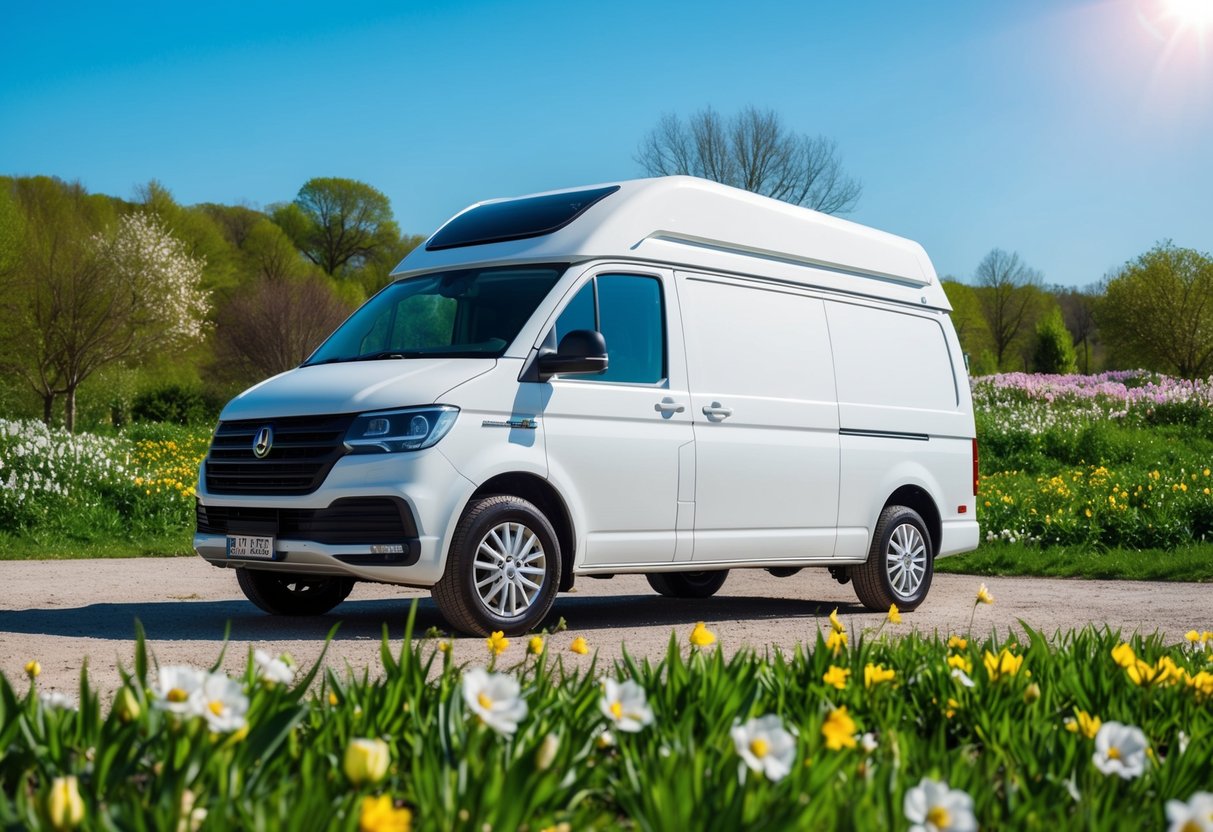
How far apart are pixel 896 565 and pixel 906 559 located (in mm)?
132

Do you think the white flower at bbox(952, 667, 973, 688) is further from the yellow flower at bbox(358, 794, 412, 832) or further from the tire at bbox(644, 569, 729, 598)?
the tire at bbox(644, 569, 729, 598)

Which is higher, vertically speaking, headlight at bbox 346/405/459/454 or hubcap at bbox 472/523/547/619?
headlight at bbox 346/405/459/454

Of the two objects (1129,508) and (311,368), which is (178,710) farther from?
(1129,508)

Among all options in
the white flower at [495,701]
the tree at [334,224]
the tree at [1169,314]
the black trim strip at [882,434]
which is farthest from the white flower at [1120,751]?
the tree at [334,224]

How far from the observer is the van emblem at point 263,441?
7129 millimetres

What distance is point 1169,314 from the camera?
153 ft

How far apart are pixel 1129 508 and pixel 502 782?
40.4 ft

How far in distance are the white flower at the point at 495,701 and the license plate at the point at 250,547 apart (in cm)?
462

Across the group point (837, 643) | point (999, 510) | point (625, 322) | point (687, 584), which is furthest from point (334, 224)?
point (837, 643)

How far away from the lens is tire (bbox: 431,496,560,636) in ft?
22.2

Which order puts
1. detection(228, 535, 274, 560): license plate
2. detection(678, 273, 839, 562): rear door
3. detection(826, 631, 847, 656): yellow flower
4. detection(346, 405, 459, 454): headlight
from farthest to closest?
detection(678, 273, 839, 562): rear door
detection(228, 535, 274, 560): license plate
detection(346, 405, 459, 454): headlight
detection(826, 631, 847, 656): yellow flower

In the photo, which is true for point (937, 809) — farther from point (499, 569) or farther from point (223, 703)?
point (499, 569)

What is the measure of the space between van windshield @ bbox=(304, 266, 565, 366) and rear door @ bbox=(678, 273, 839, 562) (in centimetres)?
109

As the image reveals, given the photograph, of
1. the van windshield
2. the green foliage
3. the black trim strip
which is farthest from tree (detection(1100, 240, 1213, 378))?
the van windshield
